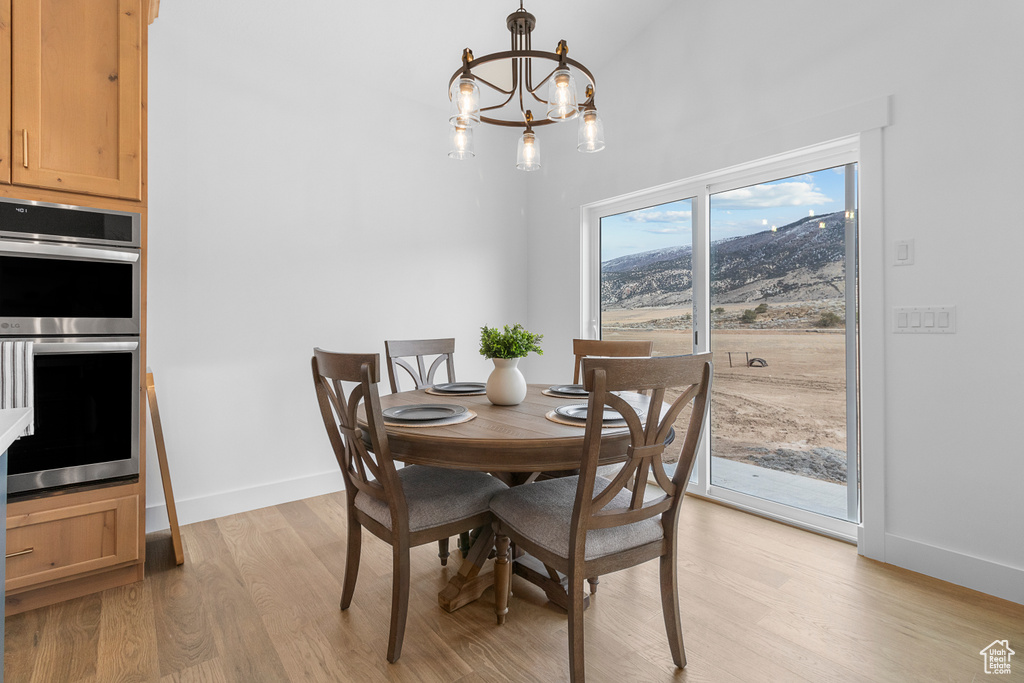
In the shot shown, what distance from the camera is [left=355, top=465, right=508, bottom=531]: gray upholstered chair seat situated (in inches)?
64.8

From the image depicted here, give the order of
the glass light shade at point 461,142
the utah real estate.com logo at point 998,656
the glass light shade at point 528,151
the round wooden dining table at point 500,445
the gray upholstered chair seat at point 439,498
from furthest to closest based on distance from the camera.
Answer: the glass light shade at point 528,151 → the glass light shade at point 461,142 → the gray upholstered chair seat at point 439,498 → the utah real estate.com logo at point 998,656 → the round wooden dining table at point 500,445

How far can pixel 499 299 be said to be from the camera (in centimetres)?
406

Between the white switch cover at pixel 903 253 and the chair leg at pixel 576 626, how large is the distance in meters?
1.99

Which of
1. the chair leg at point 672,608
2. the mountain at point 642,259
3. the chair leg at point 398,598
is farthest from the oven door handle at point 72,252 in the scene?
the mountain at point 642,259

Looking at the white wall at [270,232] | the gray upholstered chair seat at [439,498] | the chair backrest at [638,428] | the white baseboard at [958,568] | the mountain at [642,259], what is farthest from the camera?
the mountain at [642,259]

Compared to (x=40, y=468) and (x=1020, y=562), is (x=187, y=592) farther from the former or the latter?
Answer: (x=1020, y=562)

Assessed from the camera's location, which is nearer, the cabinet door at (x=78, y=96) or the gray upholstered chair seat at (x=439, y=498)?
the gray upholstered chair seat at (x=439, y=498)

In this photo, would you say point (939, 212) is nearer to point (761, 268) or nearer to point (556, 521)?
point (761, 268)

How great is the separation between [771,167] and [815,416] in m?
1.38

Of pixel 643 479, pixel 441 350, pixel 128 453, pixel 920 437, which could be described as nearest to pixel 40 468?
pixel 128 453

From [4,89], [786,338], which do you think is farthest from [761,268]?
[4,89]

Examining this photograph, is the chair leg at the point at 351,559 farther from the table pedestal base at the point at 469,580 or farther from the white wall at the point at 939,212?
the white wall at the point at 939,212

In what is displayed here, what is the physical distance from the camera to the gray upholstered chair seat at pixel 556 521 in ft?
4.75

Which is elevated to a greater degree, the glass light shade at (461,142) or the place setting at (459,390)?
the glass light shade at (461,142)
